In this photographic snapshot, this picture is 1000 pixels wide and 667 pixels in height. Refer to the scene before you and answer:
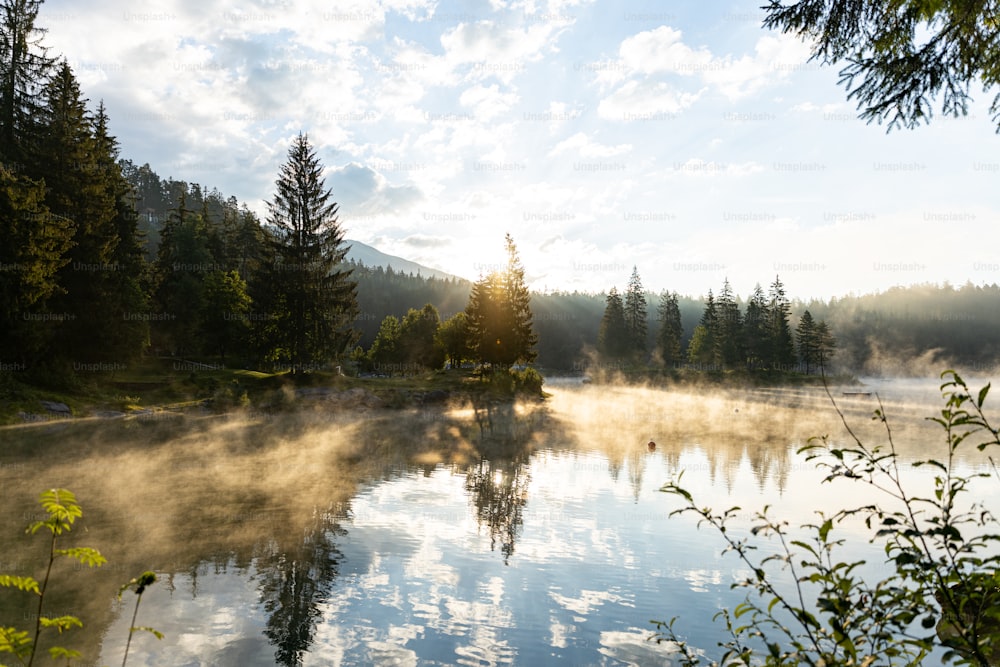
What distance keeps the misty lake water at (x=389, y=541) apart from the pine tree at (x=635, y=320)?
81403 millimetres

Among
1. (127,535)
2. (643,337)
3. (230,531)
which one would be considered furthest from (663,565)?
(643,337)

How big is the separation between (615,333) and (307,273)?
233ft

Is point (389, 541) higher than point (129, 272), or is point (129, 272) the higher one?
point (129, 272)

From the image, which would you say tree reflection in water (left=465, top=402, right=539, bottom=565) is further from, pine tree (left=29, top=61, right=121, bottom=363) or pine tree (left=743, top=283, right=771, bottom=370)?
pine tree (left=743, top=283, right=771, bottom=370)

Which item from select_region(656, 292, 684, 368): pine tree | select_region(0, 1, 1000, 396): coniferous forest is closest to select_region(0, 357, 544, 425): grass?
select_region(0, 1, 1000, 396): coniferous forest

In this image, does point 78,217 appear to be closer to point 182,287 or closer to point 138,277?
point 138,277

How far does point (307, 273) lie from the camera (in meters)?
43.8

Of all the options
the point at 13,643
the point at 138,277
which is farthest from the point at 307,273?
the point at 13,643

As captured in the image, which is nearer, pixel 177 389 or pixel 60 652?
pixel 60 652

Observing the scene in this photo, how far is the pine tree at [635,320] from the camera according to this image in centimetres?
10606

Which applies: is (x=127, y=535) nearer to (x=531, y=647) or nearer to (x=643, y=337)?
(x=531, y=647)

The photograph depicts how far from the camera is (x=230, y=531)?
11.8 metres

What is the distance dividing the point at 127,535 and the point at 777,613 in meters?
12.0

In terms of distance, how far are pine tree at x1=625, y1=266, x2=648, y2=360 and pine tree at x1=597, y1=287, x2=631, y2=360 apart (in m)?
1.03
